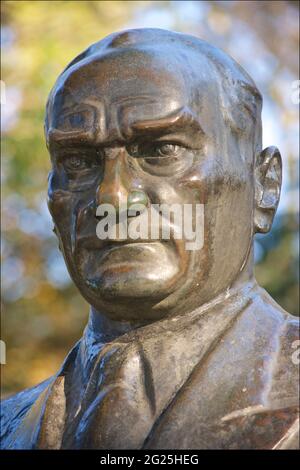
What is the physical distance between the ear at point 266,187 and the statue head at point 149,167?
0.35 feet

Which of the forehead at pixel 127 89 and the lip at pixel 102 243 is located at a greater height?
the forehead at pixel 127 89

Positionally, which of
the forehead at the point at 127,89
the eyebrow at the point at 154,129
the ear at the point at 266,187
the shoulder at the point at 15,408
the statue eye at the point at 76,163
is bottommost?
the shoulder at the point at 15,408

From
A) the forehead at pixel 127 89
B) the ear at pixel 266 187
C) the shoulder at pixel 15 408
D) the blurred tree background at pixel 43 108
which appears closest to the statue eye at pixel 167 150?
the forehead at pixel 127 89

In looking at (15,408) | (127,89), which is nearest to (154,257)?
(127,89)

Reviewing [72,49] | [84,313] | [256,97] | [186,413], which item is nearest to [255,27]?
[72,49]

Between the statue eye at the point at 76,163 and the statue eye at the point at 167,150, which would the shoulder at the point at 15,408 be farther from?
the statue eye at the point at 167,150

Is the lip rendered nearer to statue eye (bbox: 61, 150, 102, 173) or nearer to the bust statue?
the bust statue

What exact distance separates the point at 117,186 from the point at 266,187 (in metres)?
0.68

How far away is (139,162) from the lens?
3545 mm

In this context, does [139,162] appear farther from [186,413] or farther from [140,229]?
[186,413]

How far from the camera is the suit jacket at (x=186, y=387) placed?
126 inches

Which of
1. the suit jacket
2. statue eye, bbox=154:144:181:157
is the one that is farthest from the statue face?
the suit jacket

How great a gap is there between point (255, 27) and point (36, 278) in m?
3.59

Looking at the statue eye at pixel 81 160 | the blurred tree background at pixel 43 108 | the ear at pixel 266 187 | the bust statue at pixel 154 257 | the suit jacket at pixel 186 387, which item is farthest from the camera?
the blurred tree background at pixel 43 108
